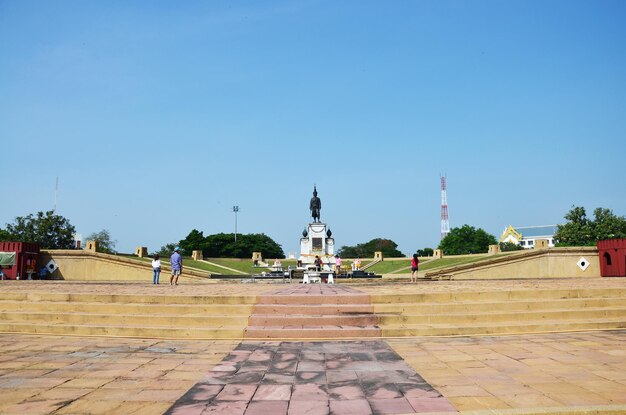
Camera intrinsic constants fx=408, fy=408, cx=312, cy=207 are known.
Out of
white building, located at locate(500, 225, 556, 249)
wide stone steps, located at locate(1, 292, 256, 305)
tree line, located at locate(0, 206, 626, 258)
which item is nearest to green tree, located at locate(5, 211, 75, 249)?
tree line, located at locate(0, 206, 626, 258)

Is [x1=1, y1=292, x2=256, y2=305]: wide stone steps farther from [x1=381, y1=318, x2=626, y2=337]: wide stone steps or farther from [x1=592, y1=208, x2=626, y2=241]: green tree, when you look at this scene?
[x1=592, y1=208, x2=626, y2=241]: green tree

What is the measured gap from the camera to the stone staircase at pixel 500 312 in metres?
8.23

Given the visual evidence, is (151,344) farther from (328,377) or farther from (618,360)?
(618,360)

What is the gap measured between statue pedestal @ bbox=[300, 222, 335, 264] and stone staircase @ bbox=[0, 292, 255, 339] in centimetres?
2689

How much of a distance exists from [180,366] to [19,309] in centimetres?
659

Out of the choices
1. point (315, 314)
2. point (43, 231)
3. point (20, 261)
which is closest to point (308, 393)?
point (315, 314)

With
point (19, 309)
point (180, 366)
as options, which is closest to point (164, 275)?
point (19, 309)

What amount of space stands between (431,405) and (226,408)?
6.70 feet

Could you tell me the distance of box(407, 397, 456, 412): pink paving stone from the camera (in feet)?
13.0

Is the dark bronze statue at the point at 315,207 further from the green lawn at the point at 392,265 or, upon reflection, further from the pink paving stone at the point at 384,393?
the pink paving stone at the point at 384,393

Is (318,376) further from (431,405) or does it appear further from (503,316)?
(503,316)

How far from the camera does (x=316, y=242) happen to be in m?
36.9

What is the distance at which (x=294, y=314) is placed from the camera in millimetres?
8891

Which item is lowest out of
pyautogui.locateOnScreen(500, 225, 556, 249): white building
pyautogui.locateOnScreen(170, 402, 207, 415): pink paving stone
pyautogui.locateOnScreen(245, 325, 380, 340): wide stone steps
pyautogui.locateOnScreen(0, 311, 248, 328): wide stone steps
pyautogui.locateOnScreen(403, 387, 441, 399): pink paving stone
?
pyautogui.locateOnScreen(170, 402, 207, 415): pink paving stone
